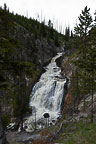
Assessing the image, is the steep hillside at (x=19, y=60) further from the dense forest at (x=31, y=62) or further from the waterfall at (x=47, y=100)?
the waterfall at (x=47, y=100)

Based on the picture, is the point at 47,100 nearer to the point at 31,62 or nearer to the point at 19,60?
the point at 19,60

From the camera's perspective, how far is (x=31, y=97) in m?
33.7

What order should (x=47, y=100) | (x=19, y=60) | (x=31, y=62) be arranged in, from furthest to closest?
(x=31, y=62) < (x=19, y=60) < (x=47, y=100)

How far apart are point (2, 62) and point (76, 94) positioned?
753 inches

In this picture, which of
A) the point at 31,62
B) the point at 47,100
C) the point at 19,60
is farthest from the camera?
the point at 31,62

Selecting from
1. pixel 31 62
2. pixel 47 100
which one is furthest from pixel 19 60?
pixel 47 100

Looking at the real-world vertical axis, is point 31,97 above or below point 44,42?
below

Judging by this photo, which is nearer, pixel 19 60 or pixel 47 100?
pixel 47 100

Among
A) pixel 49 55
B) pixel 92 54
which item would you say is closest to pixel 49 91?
pixel 92 54

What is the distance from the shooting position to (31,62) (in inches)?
1885

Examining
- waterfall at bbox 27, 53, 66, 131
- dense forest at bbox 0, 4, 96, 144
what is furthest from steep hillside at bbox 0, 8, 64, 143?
waterfall at bbox 27, 53, 66, 131

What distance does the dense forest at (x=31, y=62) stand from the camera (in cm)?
710

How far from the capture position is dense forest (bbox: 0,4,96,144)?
23.3 ft

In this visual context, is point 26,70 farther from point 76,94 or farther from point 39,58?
point 39,58
